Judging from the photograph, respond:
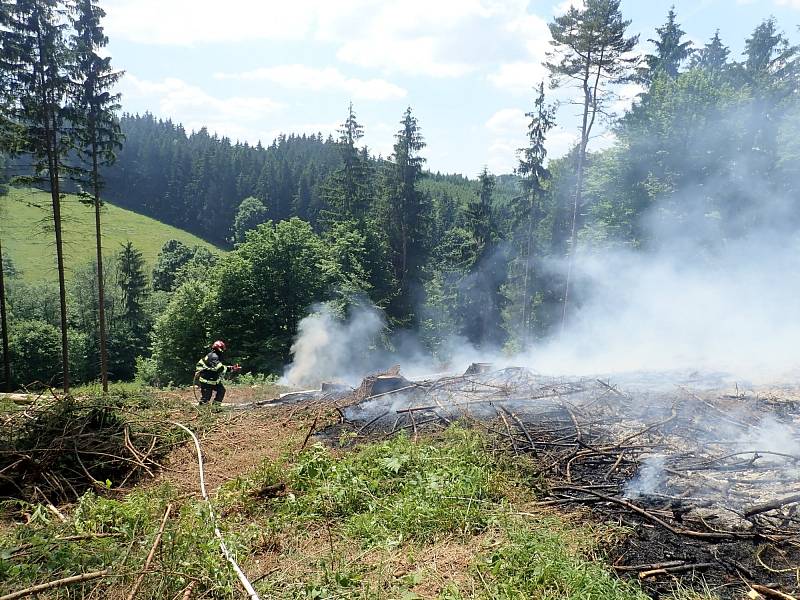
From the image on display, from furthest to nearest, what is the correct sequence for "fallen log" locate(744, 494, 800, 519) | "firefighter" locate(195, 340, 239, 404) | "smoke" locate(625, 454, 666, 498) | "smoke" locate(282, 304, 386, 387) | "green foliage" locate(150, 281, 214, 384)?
"green foliage" locate(150, 281, 214, 384), "smoke" locate(282, 304, 386, 387), "firefighter" locate(195, 340, 239, 404), "smoke" locate(625, 454, 666, 498), "fallen log" locate(744, 494, 800, 519)

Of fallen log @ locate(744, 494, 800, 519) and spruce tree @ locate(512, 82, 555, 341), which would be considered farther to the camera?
spruce tree @ locate(512, 82, 555, 341)

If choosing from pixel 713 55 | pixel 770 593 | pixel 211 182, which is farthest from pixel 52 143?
pixel 211 182

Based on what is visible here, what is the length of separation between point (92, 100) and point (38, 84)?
1.51 meters

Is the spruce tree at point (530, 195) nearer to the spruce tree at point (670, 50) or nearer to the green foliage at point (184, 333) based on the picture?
the spruce tree at point (670, 50)

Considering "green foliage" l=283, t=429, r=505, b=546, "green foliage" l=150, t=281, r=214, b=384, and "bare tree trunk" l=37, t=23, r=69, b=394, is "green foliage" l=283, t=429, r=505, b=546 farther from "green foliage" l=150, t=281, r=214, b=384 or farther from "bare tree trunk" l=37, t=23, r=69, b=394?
"green foliage" l=150, t=281, r=214, b=384

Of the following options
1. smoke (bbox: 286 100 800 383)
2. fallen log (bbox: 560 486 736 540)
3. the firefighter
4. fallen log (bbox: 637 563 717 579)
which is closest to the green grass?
fallen log (bbox: 637 563 717 579)

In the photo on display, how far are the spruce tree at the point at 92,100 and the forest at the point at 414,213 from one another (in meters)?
0.05

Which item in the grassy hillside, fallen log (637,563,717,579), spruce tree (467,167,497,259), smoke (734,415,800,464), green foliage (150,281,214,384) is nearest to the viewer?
fallen log (637,563,717,579)

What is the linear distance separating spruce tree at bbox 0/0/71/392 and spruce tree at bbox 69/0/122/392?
0.41 meters

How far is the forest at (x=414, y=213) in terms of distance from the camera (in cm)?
1583

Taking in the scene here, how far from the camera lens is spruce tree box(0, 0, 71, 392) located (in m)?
14.1

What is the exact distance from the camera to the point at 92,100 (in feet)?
52.6

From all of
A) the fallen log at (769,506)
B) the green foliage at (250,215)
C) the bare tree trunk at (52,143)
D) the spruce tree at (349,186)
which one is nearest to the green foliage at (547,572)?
the fallen log at (769,506)

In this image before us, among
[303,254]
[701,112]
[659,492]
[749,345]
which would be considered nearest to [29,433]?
[659,492]
